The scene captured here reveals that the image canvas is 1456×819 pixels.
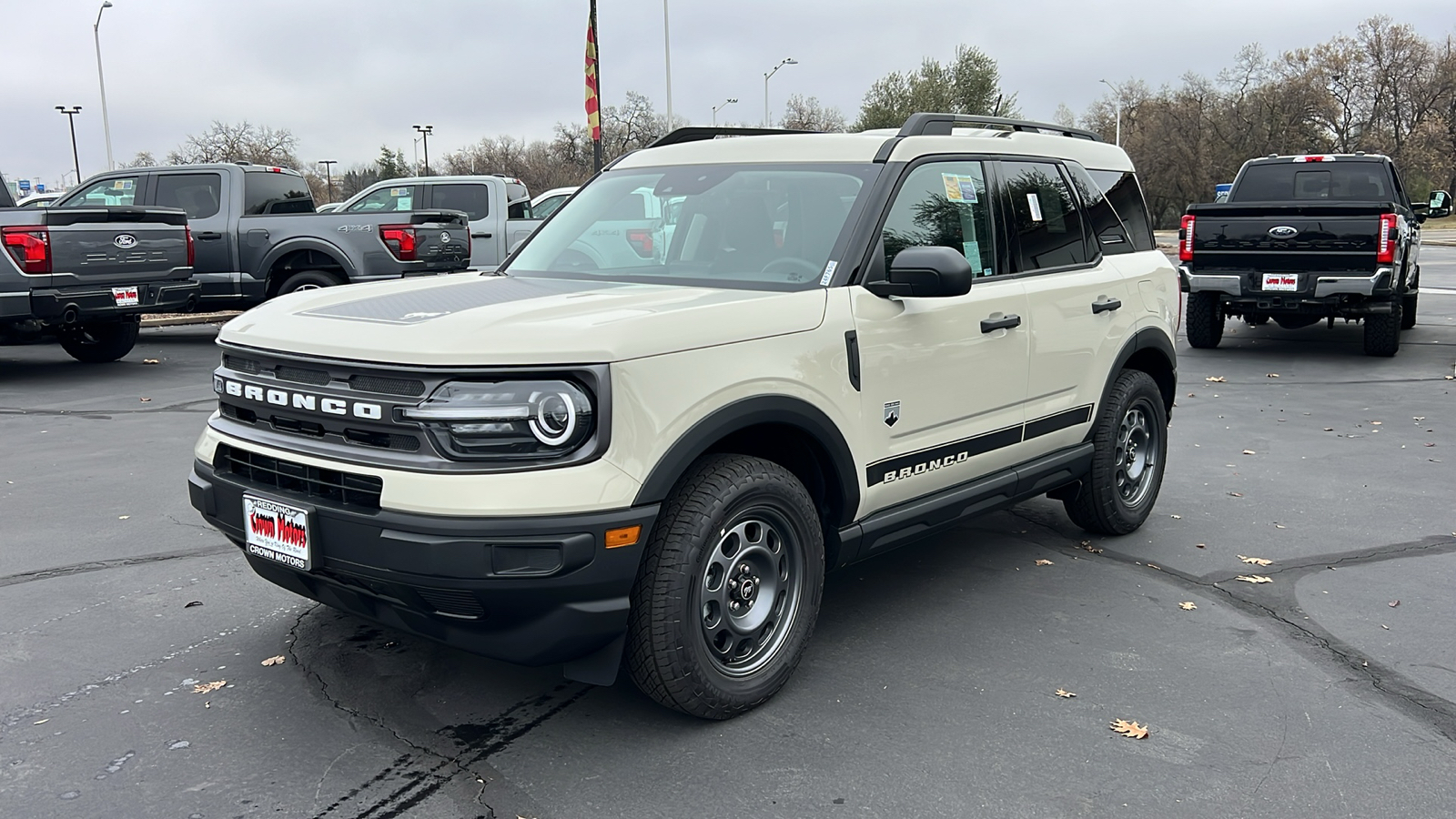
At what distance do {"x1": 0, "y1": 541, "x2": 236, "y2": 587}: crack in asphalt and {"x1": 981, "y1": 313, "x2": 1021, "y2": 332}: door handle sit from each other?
3.60 metres

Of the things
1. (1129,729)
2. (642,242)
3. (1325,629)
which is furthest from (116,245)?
(1325,629)

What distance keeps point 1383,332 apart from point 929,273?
412 inches

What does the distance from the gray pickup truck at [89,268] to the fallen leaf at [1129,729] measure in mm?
10138

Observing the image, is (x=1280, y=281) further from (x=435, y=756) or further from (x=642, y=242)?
(x=435, y=756)

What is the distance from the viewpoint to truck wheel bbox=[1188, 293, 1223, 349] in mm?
13266

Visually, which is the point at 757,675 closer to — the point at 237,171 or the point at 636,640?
→ the point at 636,640

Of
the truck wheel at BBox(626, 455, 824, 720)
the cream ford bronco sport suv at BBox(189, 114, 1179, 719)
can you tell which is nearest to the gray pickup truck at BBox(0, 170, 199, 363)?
the cream ford bronco sport suv at BBox(189, 114, 1179, 719)

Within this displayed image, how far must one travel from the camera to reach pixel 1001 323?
461cm

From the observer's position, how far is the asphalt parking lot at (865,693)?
321cm

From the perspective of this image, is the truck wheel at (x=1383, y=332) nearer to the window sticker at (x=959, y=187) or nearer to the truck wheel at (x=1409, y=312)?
the truck wheel at (x=1409, y=312)

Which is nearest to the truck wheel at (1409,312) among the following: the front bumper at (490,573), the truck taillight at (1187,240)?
the truck taillight at (1187,240)

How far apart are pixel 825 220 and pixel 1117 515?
96.8 inches

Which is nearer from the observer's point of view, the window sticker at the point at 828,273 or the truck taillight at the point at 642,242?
the window sticker at the point at 828,273

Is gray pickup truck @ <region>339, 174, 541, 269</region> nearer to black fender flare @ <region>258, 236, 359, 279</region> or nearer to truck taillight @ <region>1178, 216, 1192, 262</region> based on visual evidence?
black fender flare @ <region>258, 236, 359, 279</region>
